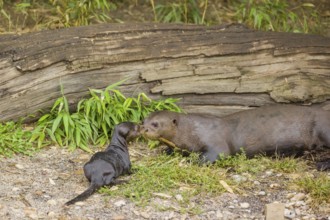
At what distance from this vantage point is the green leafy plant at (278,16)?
7.46m

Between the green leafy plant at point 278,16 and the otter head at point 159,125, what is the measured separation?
201 cm

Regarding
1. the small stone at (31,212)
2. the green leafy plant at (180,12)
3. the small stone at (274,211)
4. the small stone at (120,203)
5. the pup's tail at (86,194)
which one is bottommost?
the small stone at (274,211)

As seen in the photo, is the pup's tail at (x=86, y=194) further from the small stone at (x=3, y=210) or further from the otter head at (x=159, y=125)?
the otter head at (x=159, y=125)

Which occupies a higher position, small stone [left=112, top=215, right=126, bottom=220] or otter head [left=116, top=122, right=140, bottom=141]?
otter head [left=116, top=122, right=140, bottom=141]

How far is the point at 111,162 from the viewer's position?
5.14m

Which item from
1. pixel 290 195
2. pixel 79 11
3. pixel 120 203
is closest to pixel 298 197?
pixel 290 195

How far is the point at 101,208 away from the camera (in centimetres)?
471

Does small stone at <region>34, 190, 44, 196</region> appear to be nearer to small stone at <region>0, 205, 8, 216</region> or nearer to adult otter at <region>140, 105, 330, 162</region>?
small stone at <region>0, 205, 8, 216</region>

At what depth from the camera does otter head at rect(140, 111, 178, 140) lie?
575 centimetres

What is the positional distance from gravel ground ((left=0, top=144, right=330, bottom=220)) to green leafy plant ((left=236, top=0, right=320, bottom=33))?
2.49 metres

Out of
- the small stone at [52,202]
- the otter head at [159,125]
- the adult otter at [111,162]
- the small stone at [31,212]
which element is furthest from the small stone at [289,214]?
the small stone at [31,212]

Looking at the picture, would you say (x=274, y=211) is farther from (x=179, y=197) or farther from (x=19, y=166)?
(x=19, y=166)

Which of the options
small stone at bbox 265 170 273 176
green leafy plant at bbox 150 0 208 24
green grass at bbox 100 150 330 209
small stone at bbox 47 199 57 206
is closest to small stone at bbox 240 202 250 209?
green grass at bbox 100 150 330 209

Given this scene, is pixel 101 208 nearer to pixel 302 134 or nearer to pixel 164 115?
pixel 164 115
